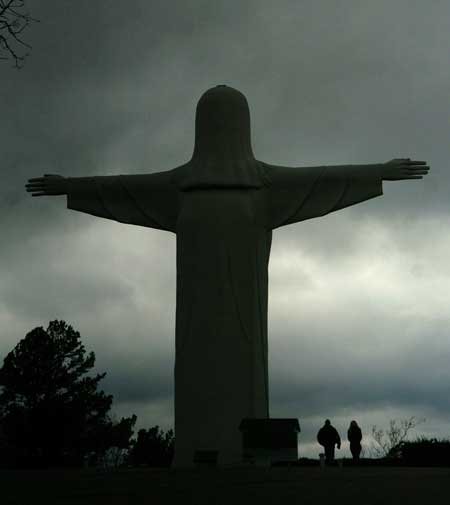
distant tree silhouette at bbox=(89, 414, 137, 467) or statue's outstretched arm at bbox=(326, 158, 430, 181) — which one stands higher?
statue's outstretched arm at bbox=(326, 158, 430, 181)

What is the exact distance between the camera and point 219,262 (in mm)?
20844

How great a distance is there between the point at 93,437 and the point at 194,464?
19.5 meters

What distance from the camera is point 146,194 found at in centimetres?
2223

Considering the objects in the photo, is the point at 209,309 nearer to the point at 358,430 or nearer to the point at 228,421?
the point at 228,421

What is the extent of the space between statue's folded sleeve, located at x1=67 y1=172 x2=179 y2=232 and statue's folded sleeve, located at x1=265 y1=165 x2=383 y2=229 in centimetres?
257

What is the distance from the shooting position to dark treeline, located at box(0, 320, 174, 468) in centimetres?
3575

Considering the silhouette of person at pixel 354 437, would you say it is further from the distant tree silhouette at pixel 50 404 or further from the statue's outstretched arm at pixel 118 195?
the distant tree silhouette at pixel 50 404

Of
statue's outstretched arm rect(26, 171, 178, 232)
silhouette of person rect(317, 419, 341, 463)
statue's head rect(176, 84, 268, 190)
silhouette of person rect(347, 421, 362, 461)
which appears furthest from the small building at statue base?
statue's outstretched arm rect(26, 171, 178, 232)

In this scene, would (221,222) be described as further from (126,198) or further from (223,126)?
(126,198)

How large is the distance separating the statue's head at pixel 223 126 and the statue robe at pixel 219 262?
0.73m

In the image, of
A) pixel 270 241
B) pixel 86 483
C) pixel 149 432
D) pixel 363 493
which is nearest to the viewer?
pixel 363 493

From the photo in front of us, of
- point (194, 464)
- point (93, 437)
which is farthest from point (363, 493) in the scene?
point (93, 437)

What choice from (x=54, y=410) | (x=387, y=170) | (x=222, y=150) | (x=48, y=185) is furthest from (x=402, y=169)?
(x=54, y=410)

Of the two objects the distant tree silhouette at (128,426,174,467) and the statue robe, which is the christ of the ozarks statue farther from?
the distant tree silhouette at (128,426,174,467)
